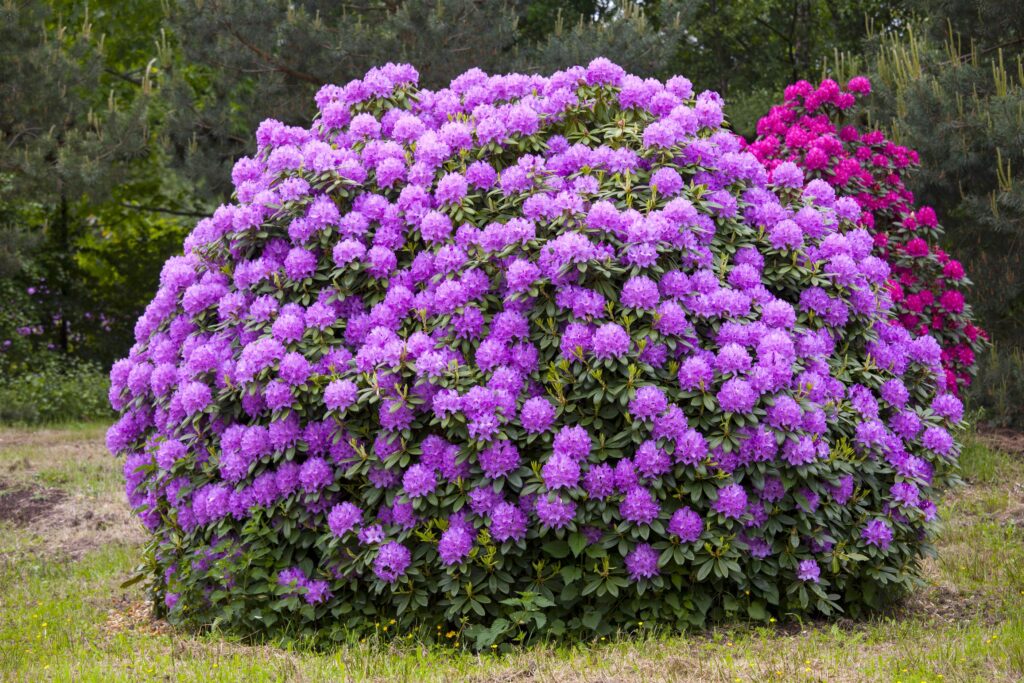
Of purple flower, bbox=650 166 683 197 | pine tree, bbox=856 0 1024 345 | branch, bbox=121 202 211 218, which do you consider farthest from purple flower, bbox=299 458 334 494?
branch, bbox=121 202 211 218

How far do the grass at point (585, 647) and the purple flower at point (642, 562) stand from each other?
0.27 metres

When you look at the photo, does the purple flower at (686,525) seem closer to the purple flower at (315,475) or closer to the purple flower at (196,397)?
→ the purple flower at (315,475)

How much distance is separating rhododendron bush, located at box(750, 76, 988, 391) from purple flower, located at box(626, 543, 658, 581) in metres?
3.50

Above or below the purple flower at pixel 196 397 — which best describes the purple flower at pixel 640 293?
above

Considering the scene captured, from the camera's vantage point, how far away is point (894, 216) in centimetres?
760

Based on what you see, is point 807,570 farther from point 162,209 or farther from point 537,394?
point 162,209

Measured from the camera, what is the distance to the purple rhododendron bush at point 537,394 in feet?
14.3

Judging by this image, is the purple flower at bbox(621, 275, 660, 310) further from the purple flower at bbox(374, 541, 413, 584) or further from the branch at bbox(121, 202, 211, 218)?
the branch at bbox(121, 202, 211, 218)

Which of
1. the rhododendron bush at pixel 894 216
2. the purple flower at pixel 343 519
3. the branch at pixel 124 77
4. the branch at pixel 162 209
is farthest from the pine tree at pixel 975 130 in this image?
→ the branch at pixel 124 77

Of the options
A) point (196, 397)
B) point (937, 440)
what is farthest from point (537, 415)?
point (937, 440)

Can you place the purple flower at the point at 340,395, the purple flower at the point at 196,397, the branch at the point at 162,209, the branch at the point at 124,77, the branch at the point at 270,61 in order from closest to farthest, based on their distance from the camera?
the purple flower at the point at 340,395 < the purple flower at the point at 196,397 < the branch at the point at 270,61 < the branch at the point at 162,209 < the branch at the point at 124,77

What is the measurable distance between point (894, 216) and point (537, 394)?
425 centimetres

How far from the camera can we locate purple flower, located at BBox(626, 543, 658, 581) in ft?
14.1

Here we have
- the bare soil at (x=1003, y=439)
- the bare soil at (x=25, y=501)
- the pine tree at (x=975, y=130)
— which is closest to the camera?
the bare soil at (x=25, y=501)
